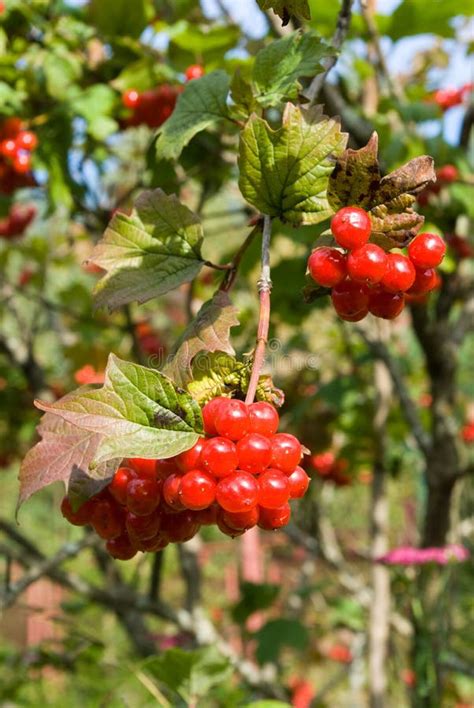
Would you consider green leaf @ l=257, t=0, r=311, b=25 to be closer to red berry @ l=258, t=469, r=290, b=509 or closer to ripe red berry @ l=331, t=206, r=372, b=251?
ripe red berry @ l=331, t=206, r=372, b=251

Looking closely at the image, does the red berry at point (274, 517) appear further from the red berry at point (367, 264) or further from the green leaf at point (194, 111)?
the green leaf at point (194, 111)

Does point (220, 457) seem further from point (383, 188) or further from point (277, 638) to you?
point (277, 638)

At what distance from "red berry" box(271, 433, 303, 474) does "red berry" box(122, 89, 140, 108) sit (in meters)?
1.27

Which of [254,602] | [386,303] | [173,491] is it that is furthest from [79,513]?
[254,602]

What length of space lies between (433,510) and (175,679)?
3.55ft

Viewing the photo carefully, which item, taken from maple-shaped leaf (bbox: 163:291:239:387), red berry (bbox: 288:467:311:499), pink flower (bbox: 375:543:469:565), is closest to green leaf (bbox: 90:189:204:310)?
maple-shaped leaf (bbox: 163:291:239:387)

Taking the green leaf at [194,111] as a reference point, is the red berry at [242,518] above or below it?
below

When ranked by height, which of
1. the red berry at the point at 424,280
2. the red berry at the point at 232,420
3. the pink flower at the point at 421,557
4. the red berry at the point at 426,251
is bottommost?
the pink flower at the point at 421,557

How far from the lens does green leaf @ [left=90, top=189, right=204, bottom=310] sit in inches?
34.2

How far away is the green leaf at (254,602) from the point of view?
264cm

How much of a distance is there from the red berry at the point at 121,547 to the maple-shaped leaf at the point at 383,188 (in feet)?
1.33

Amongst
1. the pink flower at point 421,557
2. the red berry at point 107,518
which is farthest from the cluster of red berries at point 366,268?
the pink flower at point 421,557

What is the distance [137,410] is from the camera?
0.67 m

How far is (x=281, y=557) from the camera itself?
315 inches
